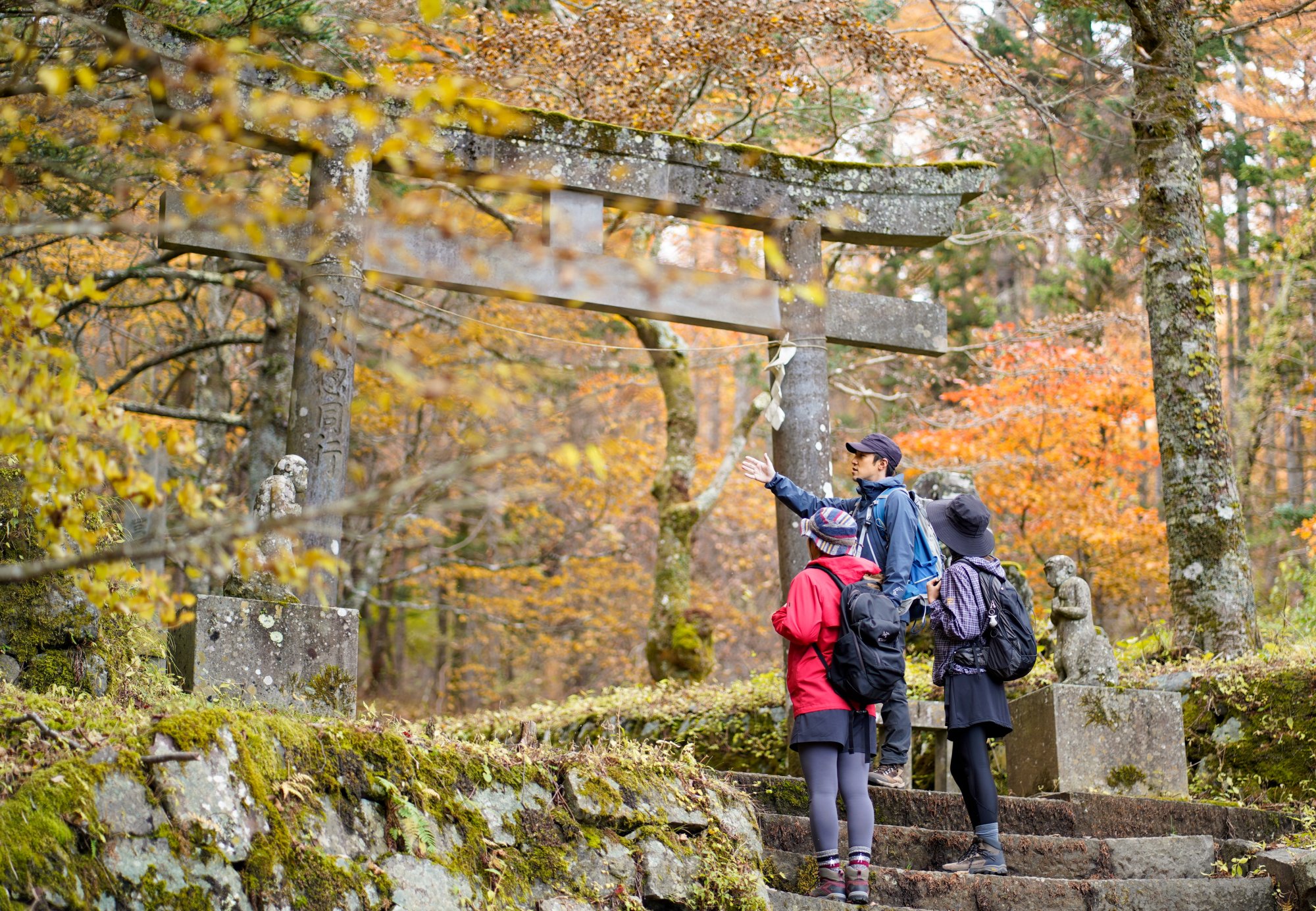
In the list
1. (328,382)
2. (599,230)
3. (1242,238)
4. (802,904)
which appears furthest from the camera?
(1242,238)

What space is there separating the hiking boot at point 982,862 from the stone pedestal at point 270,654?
294 cm

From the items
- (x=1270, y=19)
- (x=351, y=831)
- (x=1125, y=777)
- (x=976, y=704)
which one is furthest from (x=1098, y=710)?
(x=1270, y=19)

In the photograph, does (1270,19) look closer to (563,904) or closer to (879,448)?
(879,448)

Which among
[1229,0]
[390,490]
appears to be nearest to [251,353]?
[1229,0]

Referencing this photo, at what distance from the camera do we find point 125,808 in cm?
346

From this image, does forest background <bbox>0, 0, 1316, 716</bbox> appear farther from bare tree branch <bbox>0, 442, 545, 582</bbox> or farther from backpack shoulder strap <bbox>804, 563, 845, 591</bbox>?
backpack shoulder strap <bbox>804, 563, 845, 591</bbox>

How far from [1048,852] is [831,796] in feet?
4.87

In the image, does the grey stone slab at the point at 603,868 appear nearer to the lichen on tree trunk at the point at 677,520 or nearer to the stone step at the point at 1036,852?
the stone step at the point at 1036,852

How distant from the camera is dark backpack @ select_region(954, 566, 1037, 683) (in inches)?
216

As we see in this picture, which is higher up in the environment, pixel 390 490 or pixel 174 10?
pixel 174 10

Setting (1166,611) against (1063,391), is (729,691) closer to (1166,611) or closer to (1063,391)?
(1063,391)

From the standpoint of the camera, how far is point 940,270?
20922 mm

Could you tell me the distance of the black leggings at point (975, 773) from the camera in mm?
5242

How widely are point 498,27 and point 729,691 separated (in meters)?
6.40
